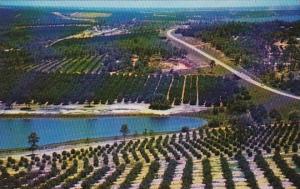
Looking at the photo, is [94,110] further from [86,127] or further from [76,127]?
[76,127]

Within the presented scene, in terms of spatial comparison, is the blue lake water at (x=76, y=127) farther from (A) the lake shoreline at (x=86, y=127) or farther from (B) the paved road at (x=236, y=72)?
(B) the paved road at (x=236, y=72)

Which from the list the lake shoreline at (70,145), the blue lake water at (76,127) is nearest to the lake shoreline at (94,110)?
the blue lake water at (76,127)

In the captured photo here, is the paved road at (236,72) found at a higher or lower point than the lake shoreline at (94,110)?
lower

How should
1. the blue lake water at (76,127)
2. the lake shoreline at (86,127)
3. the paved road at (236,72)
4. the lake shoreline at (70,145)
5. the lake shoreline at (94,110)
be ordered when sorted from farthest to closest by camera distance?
the paved road at (236,72), the lake shoreline at (94,110), the blue lake water at (76,127), the lake shoreline at (86,127), the lake shoreline at (70,145)

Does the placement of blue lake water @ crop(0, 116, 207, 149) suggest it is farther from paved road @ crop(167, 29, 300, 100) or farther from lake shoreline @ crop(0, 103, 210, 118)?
paved road @ crop(167, 29, 300, 100)

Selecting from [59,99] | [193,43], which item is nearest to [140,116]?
[59,99]

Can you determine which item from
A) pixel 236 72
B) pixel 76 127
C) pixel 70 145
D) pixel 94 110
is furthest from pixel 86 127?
pixel 236 72

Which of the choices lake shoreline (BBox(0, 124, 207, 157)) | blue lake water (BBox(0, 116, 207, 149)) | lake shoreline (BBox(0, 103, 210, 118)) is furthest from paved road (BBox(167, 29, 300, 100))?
lake shoreline (BBox(0, 124, 207, 157))

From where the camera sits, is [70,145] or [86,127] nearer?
[70,145]
